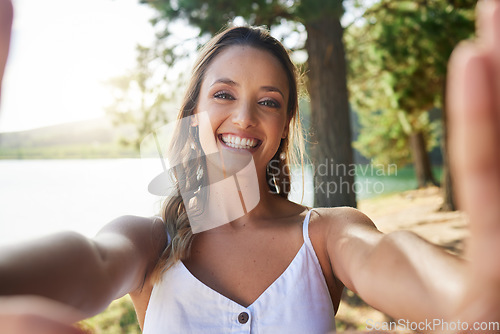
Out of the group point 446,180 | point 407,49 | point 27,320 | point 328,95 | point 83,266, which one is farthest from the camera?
point 446,180

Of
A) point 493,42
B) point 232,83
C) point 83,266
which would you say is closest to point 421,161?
point 232,83

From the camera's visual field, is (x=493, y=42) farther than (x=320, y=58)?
No

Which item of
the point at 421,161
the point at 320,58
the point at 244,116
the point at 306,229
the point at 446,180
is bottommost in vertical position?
the point at 421,161

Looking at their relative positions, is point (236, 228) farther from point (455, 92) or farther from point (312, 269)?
point (455, 92)

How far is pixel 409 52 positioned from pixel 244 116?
6.09 meters

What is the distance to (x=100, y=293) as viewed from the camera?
2.66ft

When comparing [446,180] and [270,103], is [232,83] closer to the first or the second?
[270,103]

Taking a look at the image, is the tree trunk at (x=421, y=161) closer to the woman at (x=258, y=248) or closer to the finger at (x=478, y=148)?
the woman at (x=258, y=248)

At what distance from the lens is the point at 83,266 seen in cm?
74

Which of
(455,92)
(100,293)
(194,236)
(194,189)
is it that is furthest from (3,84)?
(194,189)

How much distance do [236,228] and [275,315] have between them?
360mm

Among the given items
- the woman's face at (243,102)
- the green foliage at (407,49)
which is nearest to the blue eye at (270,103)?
the woman's face at (243,102)

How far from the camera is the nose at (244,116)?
1248 millimetres

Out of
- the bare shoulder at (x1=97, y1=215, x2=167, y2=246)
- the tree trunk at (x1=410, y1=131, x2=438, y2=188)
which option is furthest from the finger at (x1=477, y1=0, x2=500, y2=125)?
the tree trunk at (x1=410, y1=131, x2=438, y2=188)
